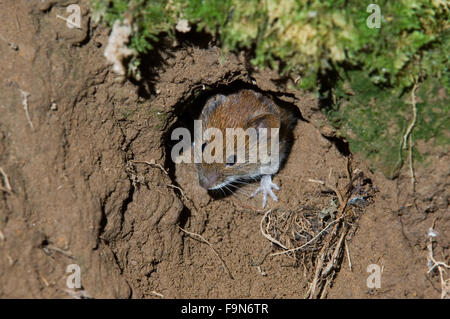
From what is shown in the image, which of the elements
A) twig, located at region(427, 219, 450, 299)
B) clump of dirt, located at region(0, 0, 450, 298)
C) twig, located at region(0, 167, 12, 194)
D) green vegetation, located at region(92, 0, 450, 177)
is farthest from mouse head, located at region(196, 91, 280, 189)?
twig, located at region(0, 167, 12, 194)

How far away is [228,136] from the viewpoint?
3891 millimetres

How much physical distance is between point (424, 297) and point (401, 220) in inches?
24.1

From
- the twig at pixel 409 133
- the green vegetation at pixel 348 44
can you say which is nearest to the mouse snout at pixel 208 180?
the green vegetation at pixel 348 44

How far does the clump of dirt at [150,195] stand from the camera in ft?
8.34

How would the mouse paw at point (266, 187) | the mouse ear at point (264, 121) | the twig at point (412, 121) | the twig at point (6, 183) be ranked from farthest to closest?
the mouse paw at point (266, 187) → the mouse ear at point (264, 121) → the twig at point (412, 121) → the twig at point (6, 183)

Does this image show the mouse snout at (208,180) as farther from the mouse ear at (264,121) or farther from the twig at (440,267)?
the twig at (440,267)

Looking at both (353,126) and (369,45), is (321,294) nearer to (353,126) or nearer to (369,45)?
(353,126)

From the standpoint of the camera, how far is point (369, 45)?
2496 mm

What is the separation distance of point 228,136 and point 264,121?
0.42 metres

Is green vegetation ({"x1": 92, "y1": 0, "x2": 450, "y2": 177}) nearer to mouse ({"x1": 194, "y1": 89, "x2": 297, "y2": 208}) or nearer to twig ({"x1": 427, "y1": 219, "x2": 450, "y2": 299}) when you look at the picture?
twig ({"x1": 427, "y1": 219, "x2": 450, "y2": 299})

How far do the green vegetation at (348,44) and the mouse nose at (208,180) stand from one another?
1.42 meters

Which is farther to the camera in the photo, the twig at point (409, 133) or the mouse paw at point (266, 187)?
the mouse paw at point (266, 187)

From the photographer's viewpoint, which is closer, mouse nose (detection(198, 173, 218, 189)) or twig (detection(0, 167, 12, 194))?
twig (detection(0, 167, 12, 194))

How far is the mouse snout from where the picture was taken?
3.88 m
